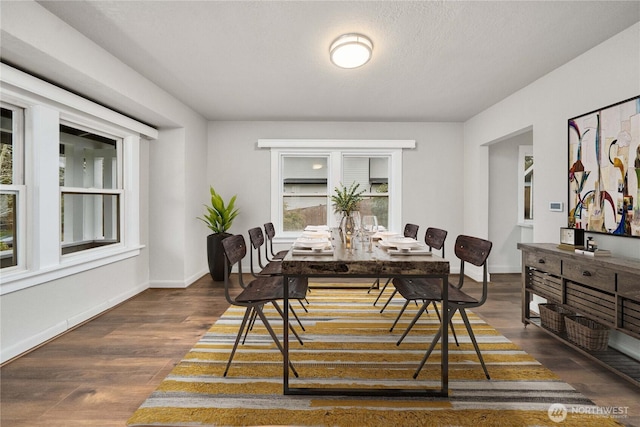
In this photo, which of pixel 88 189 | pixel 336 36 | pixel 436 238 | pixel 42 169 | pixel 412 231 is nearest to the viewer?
pixel 336 36

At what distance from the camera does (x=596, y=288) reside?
2.24 m

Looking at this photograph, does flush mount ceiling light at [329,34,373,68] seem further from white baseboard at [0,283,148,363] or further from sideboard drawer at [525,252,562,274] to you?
white baseboard at [0,283,148,363]

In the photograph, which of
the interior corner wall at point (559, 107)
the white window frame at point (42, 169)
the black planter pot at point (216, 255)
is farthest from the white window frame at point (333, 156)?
the white window frame at point (42, 169)

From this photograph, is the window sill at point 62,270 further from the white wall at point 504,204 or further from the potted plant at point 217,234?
the white wall at point 504,204

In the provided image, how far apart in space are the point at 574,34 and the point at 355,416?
125 inches

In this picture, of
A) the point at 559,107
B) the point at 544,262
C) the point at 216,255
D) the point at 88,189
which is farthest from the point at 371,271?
the point at 216,255

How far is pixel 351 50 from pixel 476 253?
6.09 feet

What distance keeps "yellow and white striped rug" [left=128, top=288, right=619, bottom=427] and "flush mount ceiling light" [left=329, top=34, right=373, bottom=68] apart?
2357 mm

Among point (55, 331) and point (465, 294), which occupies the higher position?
point (465, 294)

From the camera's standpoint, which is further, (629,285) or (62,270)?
(62,270)

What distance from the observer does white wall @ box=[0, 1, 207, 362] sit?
224cm

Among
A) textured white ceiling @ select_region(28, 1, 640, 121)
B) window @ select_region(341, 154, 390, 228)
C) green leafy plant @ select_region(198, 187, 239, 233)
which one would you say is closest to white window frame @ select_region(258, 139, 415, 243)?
window @ select_region(341, 154, 390, 228)

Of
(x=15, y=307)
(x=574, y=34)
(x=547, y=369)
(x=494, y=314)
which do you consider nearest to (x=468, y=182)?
(x=494, y=314)

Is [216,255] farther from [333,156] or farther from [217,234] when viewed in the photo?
[333,156]
